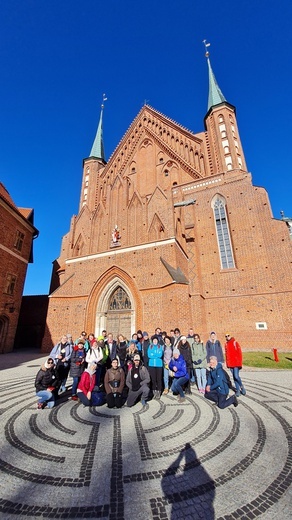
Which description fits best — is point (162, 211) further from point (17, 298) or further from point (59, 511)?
point (59, 511)

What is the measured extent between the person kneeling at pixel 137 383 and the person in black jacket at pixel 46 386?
1.94 m

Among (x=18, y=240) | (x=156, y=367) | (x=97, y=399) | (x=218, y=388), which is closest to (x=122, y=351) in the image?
(x=156, y=367)

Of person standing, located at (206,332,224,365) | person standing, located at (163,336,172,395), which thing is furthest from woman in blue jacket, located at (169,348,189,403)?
person standing, located at (206,332,224,365)

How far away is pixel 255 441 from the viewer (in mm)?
3695

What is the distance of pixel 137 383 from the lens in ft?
18.9

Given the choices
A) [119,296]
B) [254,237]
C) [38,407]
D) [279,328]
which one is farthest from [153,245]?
[38,407]

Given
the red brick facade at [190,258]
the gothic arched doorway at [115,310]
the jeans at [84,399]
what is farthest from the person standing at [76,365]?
the gothic arched doorway at [115,310]

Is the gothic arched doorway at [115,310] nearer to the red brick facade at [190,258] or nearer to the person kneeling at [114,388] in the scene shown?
the red brick facade at [190,258]

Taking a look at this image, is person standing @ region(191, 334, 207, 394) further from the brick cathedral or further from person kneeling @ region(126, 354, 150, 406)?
the brick cathedral

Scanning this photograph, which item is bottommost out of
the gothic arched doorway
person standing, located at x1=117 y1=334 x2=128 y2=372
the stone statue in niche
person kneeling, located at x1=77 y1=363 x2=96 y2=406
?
person kneeling, located at x1=77 y1=363 x2=96 y2=406

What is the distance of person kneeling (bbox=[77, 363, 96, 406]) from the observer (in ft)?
18.2

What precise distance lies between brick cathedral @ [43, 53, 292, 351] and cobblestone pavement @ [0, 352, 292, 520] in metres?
6.87

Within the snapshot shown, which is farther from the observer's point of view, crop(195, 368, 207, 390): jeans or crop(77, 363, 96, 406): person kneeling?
crop(195, 368, 207, 390): jeans

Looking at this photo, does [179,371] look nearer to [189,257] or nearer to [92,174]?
[189,257]
